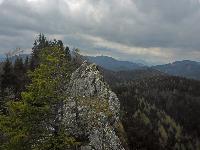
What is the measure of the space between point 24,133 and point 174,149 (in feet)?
472

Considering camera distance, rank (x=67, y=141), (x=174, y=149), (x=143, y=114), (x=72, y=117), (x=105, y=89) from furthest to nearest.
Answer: (x=143, y=114) < (x=174, y=149) < (x=105, y=89) < (x=72, y=117) < (x=67, y=141)

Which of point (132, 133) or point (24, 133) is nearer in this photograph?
point (24, 133)

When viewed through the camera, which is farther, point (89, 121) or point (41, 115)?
point (89, 121)

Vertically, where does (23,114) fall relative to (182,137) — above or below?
above

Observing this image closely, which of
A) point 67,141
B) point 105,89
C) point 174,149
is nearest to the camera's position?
point 67,141

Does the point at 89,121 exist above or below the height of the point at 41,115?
below

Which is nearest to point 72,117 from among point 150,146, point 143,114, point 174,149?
point 150,146

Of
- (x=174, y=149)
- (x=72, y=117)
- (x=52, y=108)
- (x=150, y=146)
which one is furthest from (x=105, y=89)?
(x=174, y=149)

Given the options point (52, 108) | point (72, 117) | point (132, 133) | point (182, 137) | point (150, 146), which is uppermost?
point (52, 108)

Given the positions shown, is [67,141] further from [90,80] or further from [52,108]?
[90,80]

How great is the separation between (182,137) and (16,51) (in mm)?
112425

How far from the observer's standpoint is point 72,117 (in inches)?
1451

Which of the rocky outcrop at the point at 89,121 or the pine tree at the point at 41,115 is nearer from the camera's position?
the pine tree at the point at 41,115

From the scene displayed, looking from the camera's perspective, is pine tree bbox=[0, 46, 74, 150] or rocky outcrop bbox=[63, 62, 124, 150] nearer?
pine tree bbox=[0, 46, 74, 150]
